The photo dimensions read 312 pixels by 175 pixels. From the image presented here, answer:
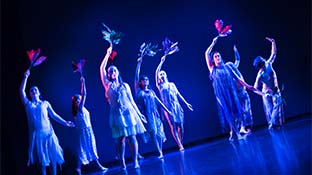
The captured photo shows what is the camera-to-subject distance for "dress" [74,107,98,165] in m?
5.72

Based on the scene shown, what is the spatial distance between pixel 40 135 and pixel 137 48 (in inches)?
99.0

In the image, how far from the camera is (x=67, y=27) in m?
6.19

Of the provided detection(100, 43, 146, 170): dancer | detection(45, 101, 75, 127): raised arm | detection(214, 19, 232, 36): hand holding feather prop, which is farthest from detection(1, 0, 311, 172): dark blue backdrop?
detection(100, 43, 146, 170): dancer

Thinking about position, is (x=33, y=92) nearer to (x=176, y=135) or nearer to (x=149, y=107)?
(x=149, y=107)

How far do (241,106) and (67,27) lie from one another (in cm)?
357

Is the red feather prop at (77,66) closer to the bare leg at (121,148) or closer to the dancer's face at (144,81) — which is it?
the dancer's face at (144,81)

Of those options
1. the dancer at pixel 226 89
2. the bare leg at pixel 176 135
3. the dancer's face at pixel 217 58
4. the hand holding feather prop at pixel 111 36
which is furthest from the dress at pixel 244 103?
the hand holding feather prop at pixel 111 36

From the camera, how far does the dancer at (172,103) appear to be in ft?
22.0

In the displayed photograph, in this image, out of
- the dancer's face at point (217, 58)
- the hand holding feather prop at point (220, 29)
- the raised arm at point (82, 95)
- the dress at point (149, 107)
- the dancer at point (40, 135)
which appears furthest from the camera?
the hand holding feather prop at point (220, 29)

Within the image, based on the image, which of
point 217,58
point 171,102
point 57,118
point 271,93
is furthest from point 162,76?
point 271,93

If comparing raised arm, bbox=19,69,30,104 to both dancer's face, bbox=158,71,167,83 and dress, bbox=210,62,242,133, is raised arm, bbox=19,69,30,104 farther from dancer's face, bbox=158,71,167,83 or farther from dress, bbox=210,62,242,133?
dress, bbox=210,62,242,133

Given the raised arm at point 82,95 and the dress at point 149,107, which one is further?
the dress at point 149,107

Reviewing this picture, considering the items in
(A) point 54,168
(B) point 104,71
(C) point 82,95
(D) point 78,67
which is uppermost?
(D) point 78,67

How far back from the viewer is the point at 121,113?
5.47 m
